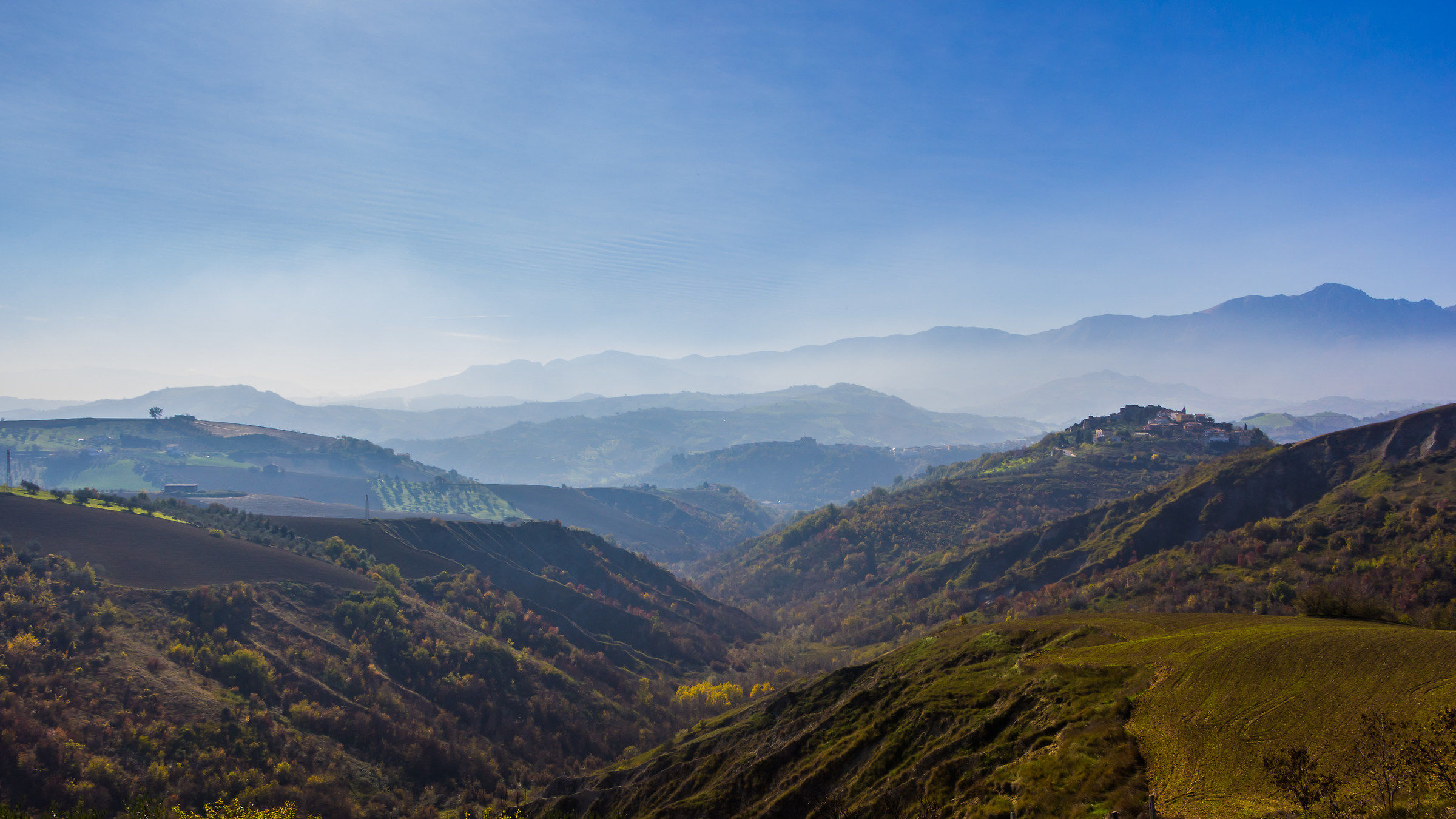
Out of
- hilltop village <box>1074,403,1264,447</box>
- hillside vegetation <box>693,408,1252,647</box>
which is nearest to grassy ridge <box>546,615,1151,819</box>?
hillside vegetation <box>693,408,1252,647</box>

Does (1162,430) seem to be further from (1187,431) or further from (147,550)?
(147,550)

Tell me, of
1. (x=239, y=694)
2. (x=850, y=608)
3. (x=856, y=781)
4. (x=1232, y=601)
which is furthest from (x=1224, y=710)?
(x=850, y=608)

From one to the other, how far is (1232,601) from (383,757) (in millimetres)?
72807

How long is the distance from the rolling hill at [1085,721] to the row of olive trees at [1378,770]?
1.33 feet

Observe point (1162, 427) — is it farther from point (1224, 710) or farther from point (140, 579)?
point (140, 579)

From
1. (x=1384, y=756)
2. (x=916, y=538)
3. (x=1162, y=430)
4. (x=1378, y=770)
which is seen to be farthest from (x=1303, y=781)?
(x=1162, y=430)

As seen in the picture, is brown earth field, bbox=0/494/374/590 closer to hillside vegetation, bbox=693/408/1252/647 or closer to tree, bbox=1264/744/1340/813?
hillside vegetation, bbox=693/408/1252/647

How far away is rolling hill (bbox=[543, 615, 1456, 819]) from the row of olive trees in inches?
16.0

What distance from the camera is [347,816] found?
1832 inches

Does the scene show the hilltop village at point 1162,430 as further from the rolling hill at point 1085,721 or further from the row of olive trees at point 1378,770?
the row of olive trees at point 1378,770

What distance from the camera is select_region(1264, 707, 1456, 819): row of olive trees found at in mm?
13039

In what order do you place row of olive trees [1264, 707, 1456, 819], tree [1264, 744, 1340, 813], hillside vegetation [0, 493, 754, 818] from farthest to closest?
hillside vegetation [0, 493, 754, 818] < tree [1264, 744, 1340, 813] < row of olive trees [1264, 707, 1456, 819]

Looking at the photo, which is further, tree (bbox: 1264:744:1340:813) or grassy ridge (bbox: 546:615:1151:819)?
grassy ridge (bbox: 546:615:1151:819)

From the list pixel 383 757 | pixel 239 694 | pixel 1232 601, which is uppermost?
pixel 1232 601
